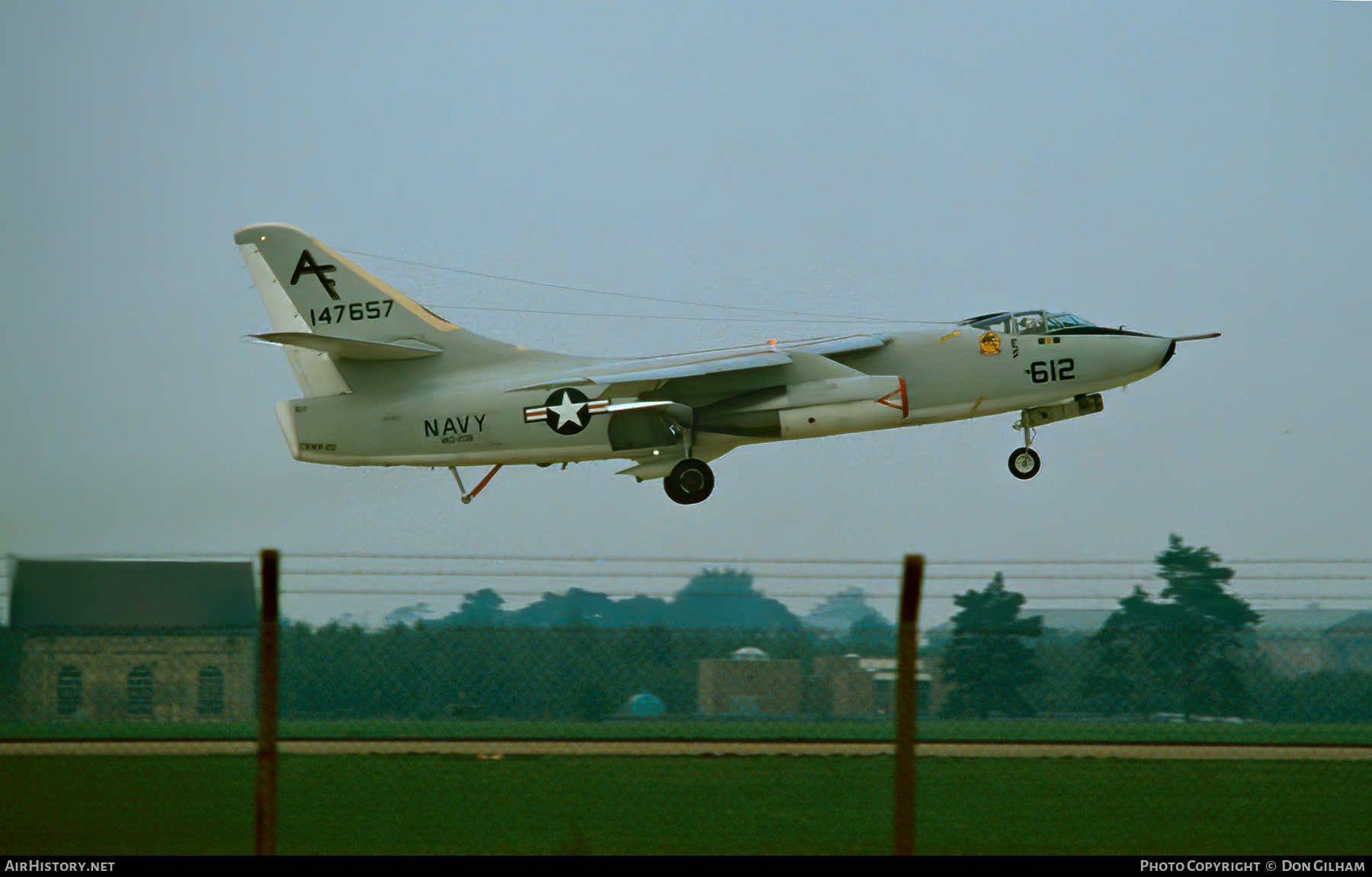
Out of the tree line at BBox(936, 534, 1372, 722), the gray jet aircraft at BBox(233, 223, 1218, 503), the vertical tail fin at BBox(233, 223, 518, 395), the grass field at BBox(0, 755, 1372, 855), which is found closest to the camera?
the grass field at BBox(0, 755, 1372, 855)

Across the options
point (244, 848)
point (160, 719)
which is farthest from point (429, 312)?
point (244, 848)

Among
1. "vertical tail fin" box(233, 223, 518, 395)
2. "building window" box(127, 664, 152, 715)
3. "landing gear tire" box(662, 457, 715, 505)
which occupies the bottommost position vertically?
"building window" box(127, 664, 152, 715)

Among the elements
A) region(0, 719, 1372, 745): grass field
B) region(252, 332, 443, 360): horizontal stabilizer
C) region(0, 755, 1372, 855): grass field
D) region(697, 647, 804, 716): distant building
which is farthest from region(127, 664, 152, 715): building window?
region(252, 332, 443, 360): horizontal stabilizer

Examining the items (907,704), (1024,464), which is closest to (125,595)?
(907,704)

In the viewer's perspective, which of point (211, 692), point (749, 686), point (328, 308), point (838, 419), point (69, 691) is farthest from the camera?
point (328, 308)

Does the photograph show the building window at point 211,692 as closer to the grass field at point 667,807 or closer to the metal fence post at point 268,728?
the grass field at point 667,807

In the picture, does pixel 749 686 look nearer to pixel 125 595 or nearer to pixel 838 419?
pixel 125 595

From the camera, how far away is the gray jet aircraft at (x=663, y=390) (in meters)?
21.5

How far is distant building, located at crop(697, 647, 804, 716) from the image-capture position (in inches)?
471

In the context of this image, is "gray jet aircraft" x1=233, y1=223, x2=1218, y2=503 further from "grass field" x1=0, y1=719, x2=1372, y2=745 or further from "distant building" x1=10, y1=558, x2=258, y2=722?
"distant building" x1=10, y1=558, x2=258, y2=722

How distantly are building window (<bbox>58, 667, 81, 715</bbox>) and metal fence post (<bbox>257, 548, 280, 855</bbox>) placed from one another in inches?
244

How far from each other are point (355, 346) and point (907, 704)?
16.7 metres

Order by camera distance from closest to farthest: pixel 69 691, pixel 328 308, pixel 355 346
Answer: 1. pixel 69 691
2. pixel 355 346
3. pixel 328 308

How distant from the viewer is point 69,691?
12.5 m
